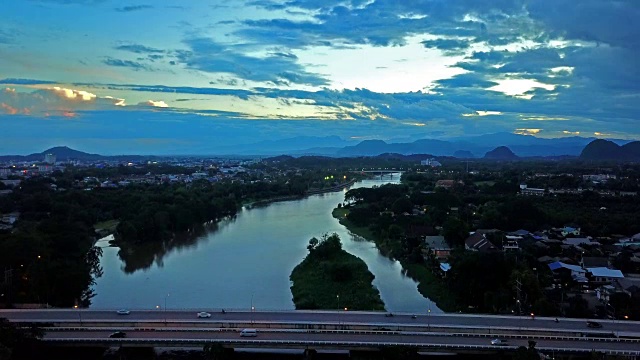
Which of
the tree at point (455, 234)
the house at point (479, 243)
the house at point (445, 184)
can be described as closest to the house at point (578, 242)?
the house at point (479, 243)

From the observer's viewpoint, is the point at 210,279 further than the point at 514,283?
Yes

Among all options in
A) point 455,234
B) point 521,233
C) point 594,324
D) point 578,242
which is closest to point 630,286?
point 594,324

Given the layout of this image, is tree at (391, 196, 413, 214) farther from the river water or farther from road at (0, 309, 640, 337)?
road at (0, 309, 640, 337)

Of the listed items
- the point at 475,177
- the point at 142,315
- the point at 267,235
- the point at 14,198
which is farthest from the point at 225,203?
the point at 475,177

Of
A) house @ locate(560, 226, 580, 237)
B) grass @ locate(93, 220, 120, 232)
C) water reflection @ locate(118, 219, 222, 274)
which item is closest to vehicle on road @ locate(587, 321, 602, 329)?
house @ locate(560, 226, 580, 237)

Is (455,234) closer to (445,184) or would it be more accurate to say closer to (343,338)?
(343,338)

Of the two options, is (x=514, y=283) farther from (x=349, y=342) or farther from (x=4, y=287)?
(x=4, y=287)
